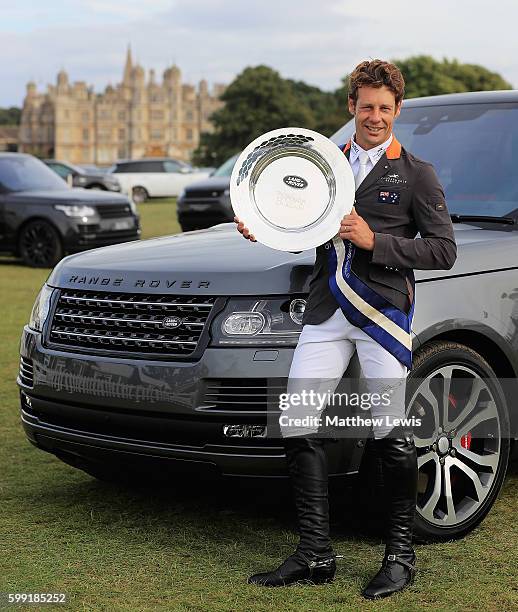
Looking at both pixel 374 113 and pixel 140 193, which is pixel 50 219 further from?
pixel 140 193

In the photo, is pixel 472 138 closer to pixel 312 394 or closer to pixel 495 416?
pixel 495 416

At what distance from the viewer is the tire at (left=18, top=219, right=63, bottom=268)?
Answer: 18.3m

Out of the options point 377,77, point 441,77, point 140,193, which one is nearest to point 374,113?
point 377,77

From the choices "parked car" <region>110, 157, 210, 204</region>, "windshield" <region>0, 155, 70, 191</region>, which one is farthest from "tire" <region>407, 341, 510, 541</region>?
"parked car" <region>110, 157, 210, 204</region>

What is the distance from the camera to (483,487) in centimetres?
500

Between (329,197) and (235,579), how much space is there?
4.72 ft

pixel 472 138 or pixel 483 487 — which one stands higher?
pixel 472 138

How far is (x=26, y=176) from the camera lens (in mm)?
19094

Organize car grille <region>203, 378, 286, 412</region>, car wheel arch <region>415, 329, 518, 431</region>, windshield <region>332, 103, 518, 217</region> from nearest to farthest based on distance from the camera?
car grille <region>203, 378, 286, 412</region>, car wheel arch <region>415, 329, 518, 431</region>, windshield <region>332, 103, 518, 217</region>

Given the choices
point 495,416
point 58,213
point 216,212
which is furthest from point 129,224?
point 495,416

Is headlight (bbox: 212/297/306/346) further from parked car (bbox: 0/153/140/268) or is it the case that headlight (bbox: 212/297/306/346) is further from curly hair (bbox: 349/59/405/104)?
parked car (bbox: 0/153/140/268)

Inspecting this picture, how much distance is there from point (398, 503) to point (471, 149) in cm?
225

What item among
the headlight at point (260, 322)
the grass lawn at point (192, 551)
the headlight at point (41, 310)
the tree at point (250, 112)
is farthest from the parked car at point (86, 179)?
the tree at point (250, 112)

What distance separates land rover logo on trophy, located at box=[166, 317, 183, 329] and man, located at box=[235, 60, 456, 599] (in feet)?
1.84
